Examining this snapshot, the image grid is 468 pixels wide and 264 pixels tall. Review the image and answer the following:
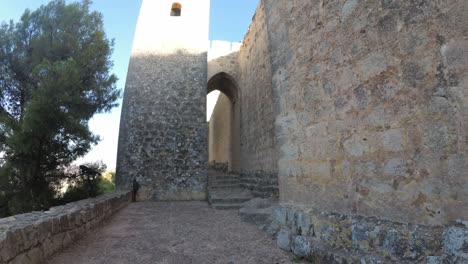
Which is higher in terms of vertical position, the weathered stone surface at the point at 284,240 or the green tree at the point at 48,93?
the green tree at the point at 48,93

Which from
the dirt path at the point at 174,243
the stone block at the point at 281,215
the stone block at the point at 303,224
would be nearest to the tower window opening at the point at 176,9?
the dirt path at the point at 174,243

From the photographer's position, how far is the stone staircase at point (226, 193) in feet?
22.0

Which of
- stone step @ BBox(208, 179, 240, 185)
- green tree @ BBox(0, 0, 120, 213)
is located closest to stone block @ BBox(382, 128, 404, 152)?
green tree @ BBox(0, 0, 120, 213)

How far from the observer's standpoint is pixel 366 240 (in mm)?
2107

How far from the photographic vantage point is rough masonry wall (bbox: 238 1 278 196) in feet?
23.8

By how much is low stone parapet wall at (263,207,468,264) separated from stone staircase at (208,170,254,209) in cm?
367

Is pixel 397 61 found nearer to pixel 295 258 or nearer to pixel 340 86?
pixel 340 86

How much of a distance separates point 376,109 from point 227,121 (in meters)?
12.0

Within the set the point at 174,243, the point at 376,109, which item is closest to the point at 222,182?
the point at 174,243

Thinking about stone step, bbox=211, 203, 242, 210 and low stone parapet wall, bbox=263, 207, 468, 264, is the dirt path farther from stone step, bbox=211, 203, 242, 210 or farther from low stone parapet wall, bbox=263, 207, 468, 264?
stone step, bbox=211, 203, 242, 210

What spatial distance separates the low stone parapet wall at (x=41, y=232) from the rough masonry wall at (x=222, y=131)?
9344mm

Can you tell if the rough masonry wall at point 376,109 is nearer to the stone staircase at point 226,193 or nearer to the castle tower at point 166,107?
the stone staircase at point 226,193

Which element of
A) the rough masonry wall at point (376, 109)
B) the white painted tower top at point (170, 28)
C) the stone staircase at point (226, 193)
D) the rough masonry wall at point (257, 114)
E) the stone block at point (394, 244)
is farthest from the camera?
the white painted tower top at point (170, 28)

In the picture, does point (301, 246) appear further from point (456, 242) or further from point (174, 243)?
point (174, 243)
